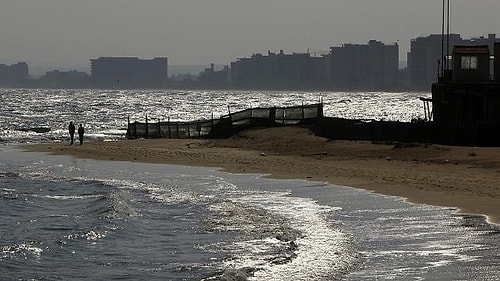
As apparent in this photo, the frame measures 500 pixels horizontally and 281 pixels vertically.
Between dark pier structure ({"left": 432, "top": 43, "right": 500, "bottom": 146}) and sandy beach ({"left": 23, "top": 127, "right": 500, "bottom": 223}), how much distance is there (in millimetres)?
1735

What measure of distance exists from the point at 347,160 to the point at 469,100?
10603 millimetres

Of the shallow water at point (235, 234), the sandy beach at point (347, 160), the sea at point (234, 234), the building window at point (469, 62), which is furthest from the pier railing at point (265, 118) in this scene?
the shallow water at point (235, 234)

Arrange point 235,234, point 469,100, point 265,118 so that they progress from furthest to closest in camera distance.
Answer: point 265,118 < point 469,100 < point 235,234

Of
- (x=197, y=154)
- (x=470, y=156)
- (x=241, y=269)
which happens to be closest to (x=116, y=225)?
(x=241, y=269)

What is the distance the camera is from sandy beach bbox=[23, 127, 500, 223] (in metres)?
25.4

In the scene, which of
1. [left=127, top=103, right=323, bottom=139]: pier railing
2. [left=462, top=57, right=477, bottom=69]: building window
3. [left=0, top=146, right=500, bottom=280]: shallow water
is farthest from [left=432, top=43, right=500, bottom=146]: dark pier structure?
[left=0, top=146, right=500, bottom=280]: shallow water

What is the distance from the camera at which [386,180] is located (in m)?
28.8

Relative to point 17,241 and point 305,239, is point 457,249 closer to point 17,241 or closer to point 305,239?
point 305,239

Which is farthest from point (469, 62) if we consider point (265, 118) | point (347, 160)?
point (347, 160)

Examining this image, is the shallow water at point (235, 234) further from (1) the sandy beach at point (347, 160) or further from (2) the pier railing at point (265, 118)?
(2) the pier railing at point (265, 118)

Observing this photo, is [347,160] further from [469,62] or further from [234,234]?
[234,234]

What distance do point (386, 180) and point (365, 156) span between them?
730cm

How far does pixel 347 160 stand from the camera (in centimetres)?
3575

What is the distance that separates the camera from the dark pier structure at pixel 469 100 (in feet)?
119
